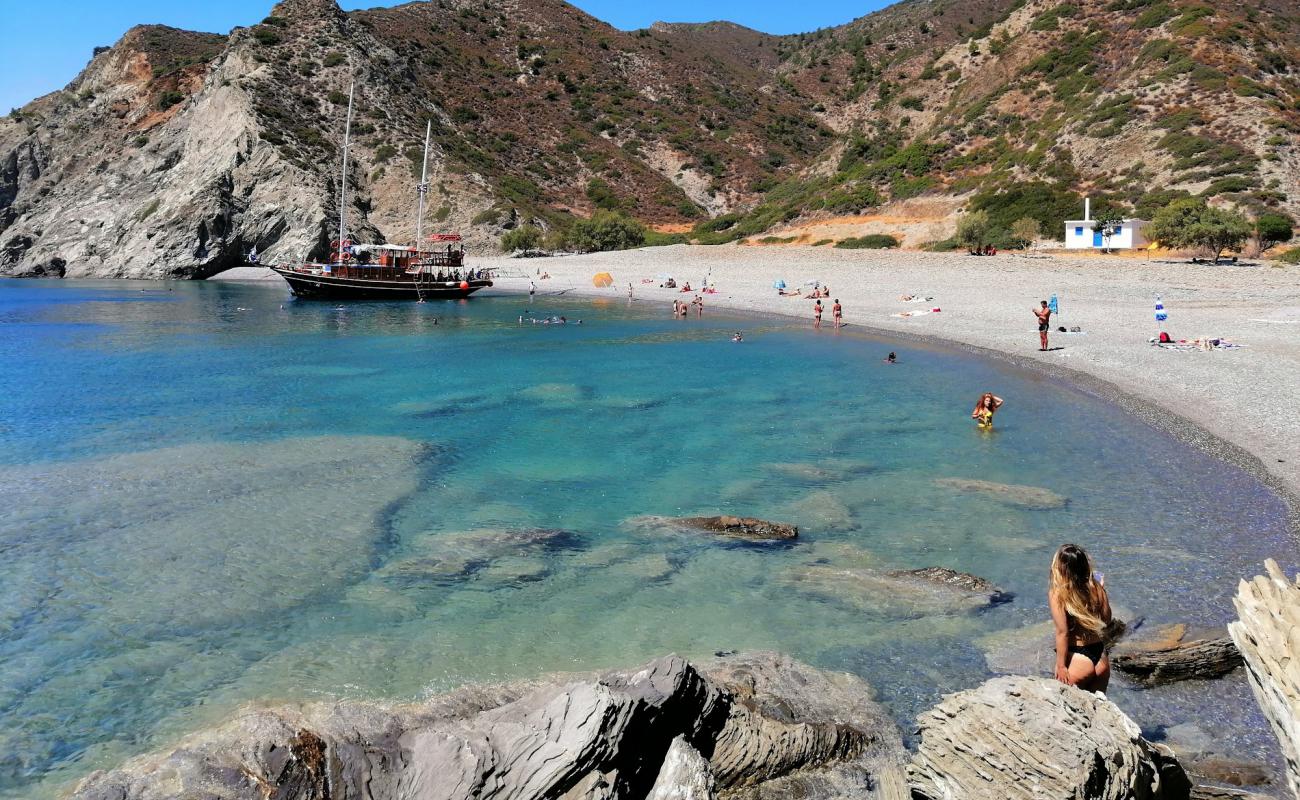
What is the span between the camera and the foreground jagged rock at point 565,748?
14.9 ft

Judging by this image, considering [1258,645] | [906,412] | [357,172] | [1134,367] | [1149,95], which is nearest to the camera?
[1258,645]

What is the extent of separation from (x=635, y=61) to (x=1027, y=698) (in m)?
107

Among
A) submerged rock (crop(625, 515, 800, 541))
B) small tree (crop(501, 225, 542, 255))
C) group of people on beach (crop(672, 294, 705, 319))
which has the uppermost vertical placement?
small tree (crop(501, 225, 542, 255))

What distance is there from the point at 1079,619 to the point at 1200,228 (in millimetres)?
36096

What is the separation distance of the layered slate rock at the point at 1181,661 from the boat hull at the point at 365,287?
1791 inches

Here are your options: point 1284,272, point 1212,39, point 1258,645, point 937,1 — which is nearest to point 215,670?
point 1258,645

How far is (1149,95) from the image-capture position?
162ft

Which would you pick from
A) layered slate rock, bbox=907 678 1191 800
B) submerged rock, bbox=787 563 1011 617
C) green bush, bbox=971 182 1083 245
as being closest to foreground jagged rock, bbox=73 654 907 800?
layered slate rock, bbox=907 678 1191 800

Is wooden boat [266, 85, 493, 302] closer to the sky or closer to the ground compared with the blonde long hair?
closer to the sky

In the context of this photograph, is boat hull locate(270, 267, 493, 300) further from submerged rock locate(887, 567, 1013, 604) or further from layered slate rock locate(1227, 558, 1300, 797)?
layered slate rock locate(1227, 558, 1300, 797)

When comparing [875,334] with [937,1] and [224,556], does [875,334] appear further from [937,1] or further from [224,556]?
[937,1]

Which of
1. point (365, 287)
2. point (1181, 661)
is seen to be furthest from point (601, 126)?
point (1181, 661)

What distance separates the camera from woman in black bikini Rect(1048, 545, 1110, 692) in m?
5.09

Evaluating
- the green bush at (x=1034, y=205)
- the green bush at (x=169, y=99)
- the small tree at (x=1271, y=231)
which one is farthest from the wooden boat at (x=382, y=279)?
the green bush at (x=169, y=99)
